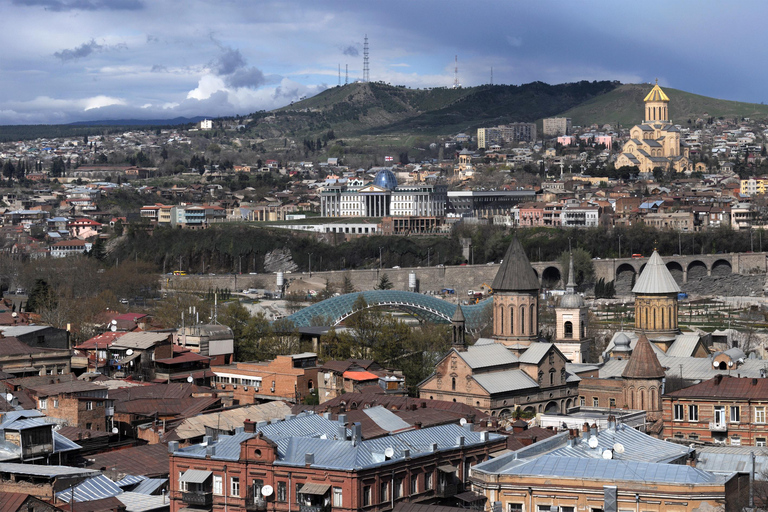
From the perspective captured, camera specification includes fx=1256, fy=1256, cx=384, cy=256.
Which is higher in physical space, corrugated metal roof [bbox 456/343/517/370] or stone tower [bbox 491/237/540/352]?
stone tower [bbox 491/237/540/352]

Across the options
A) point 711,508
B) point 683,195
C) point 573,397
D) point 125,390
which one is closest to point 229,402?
point 125,390

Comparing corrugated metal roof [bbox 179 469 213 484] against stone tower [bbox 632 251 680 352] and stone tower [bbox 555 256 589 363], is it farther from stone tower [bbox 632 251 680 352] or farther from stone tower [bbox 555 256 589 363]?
stone tower [bbox 632 251 680 352]

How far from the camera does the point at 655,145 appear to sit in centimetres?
18300

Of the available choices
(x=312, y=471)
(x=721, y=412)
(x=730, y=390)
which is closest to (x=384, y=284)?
(x=730, y=390)

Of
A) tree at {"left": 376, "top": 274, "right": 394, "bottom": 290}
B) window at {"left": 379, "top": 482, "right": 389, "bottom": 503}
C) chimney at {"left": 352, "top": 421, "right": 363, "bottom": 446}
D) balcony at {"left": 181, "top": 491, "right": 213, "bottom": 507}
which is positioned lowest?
tree at {"left": 376, "top": 274, "right": 394, "bottom": 290}

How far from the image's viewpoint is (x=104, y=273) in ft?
338

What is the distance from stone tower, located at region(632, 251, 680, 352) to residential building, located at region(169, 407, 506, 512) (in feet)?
100.0

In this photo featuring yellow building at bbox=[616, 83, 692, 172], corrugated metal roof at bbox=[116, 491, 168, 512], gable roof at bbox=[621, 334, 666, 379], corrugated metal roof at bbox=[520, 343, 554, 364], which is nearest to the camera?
corrugated metal roof at bbox=[116, 491, 168, 512]

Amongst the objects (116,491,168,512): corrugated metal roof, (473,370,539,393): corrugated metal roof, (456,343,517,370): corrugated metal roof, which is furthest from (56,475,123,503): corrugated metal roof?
(456,343,517,370): corrugated metal roof

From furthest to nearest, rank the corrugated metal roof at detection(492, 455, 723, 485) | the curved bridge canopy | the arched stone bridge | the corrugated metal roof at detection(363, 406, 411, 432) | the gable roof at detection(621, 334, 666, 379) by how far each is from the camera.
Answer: the arched stone bridge
the curved bridge canopy
the gable roof at detection(621, 334, 666, 379)
the corrugated metal roof at detection(363, 406, 411, 432)
the corrugated metal roof at detection(492, 455, 723, 485)

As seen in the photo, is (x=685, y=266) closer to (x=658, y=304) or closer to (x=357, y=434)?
(x=658, y=304)

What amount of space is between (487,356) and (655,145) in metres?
140

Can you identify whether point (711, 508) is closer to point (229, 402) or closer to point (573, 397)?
point (229, 402)

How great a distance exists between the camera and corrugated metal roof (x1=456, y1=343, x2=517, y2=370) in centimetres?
4844
